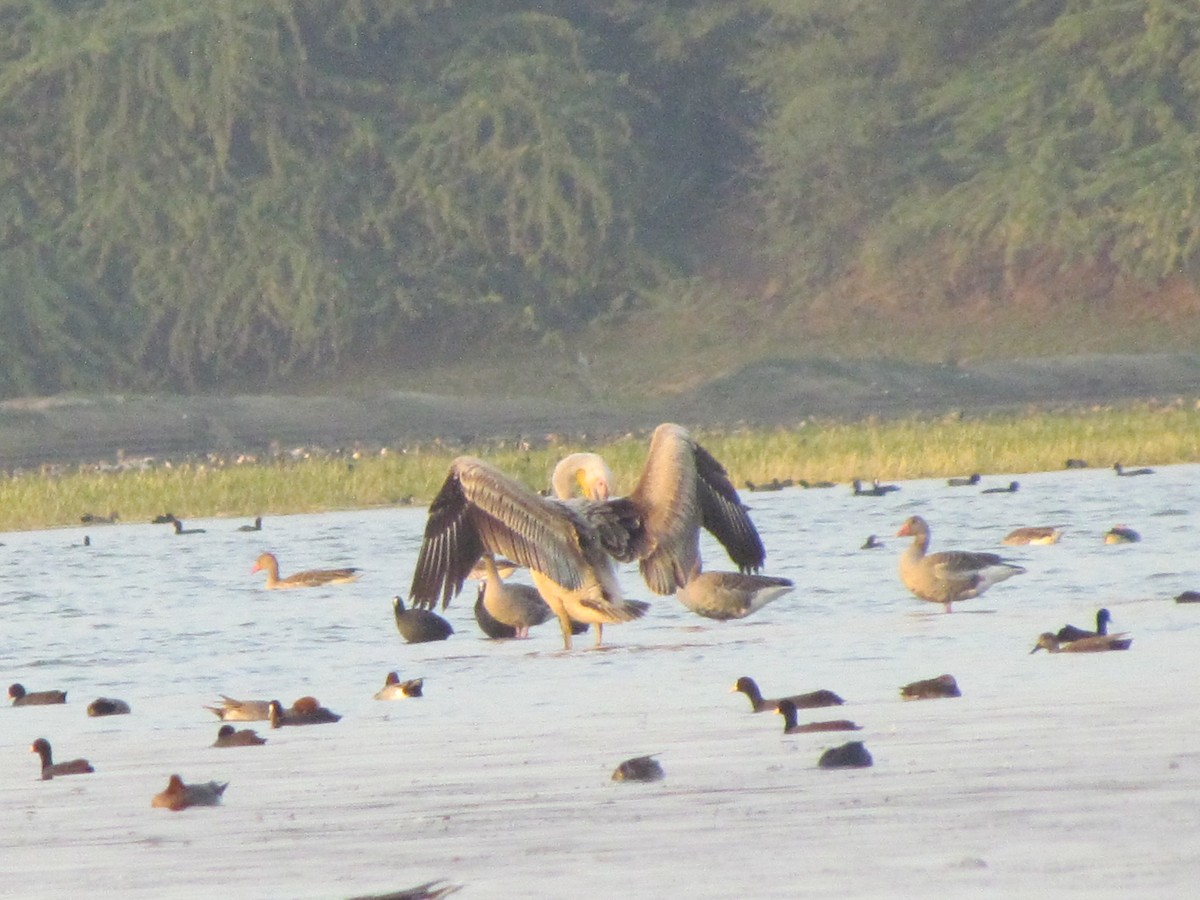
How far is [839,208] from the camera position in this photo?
43.0 m

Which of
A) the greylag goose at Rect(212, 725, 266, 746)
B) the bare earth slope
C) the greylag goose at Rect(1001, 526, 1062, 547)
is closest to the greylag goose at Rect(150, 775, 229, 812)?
the greylag goose at Rect(212, 725, 266, 746)

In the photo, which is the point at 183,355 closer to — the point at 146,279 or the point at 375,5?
the point at 146,279

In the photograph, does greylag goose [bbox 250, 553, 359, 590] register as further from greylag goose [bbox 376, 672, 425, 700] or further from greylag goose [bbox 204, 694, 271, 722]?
greylag goose [bbox 204, 694, 271, 722]

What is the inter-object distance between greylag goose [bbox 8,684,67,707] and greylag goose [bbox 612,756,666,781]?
12.6ft

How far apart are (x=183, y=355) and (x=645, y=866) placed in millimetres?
35289

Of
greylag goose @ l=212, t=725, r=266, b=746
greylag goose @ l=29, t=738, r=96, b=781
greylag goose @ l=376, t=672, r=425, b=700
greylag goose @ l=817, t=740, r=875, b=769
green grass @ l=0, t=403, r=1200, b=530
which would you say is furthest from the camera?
green grass @ l=0, t=403, r=1200, b=530

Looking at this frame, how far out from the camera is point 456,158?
41.2 m

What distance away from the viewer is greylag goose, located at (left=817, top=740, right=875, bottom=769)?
8539 mm

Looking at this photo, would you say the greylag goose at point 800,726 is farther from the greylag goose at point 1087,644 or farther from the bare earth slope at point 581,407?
the bare earth slope at point 581,407

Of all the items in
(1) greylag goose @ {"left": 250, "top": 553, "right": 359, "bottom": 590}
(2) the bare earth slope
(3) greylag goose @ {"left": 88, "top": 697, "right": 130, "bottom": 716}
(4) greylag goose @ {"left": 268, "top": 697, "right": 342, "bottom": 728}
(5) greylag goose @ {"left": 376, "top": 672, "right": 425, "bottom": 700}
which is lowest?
(2) the bare earth slope

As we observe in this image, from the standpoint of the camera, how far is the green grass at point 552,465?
2445 centimetres

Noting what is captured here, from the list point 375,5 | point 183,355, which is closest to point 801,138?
point 375,5

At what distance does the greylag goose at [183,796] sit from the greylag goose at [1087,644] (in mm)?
4348

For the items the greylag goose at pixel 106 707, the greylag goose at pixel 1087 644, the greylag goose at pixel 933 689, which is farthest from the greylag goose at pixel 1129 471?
the greylag goose at pixel 106 707
